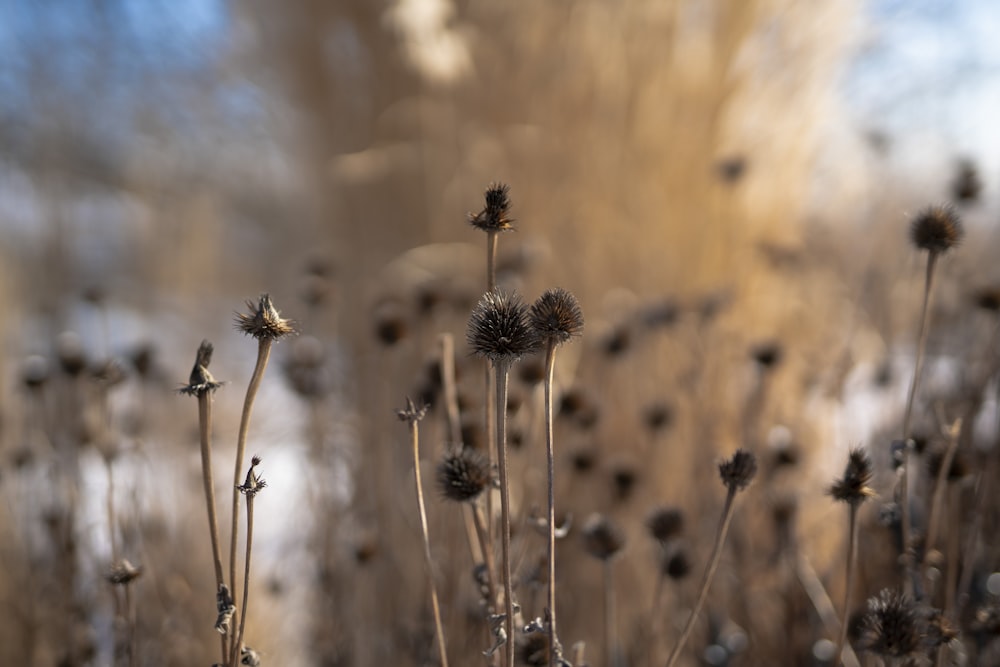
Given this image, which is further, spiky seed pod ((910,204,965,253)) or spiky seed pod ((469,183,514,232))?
spiky seed pod ((910,204,965,253))

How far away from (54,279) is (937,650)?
198cm

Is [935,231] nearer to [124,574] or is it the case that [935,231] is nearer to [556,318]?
[556,318]

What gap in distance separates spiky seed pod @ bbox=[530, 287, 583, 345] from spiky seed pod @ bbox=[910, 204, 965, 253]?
433 millimetres

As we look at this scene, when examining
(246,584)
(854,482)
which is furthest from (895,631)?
(246,584)

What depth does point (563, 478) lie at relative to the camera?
4.91 ft

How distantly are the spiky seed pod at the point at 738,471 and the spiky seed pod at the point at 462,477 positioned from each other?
8.1 inches

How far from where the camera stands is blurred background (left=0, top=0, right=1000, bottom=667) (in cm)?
147

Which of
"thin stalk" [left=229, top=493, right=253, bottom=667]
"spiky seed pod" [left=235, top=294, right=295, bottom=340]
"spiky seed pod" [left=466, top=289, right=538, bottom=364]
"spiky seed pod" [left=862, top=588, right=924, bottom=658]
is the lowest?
"spiky seed pod" [left=862, top=588, right=924, bottom=658]

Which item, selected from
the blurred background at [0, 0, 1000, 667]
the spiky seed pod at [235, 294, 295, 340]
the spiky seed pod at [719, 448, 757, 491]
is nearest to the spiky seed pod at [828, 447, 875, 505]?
the spiky seed pod at [719, 448, 757, 491]

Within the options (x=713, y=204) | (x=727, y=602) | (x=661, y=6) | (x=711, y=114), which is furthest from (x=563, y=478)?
(x=661, y=6)

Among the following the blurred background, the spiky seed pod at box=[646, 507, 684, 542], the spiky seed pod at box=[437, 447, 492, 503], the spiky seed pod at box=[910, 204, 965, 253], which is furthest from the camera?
the blurred background

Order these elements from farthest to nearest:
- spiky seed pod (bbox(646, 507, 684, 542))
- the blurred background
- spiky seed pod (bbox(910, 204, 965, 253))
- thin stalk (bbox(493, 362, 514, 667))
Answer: the blurred background
spiky seed pod (bbox(646, 507, 684, 542))
spiky seed pod (bbox(910, 204, 965, 253))
thin stalk (bbox(493, 362, 514, 667))

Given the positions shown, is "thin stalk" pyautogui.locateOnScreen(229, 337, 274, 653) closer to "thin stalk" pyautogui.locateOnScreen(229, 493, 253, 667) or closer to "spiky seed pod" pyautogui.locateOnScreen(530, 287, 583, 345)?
"thin stalk" pyautogui.locateOnScreen(229, 493, 253, 667)

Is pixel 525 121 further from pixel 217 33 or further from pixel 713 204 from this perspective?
pixel 217 33
